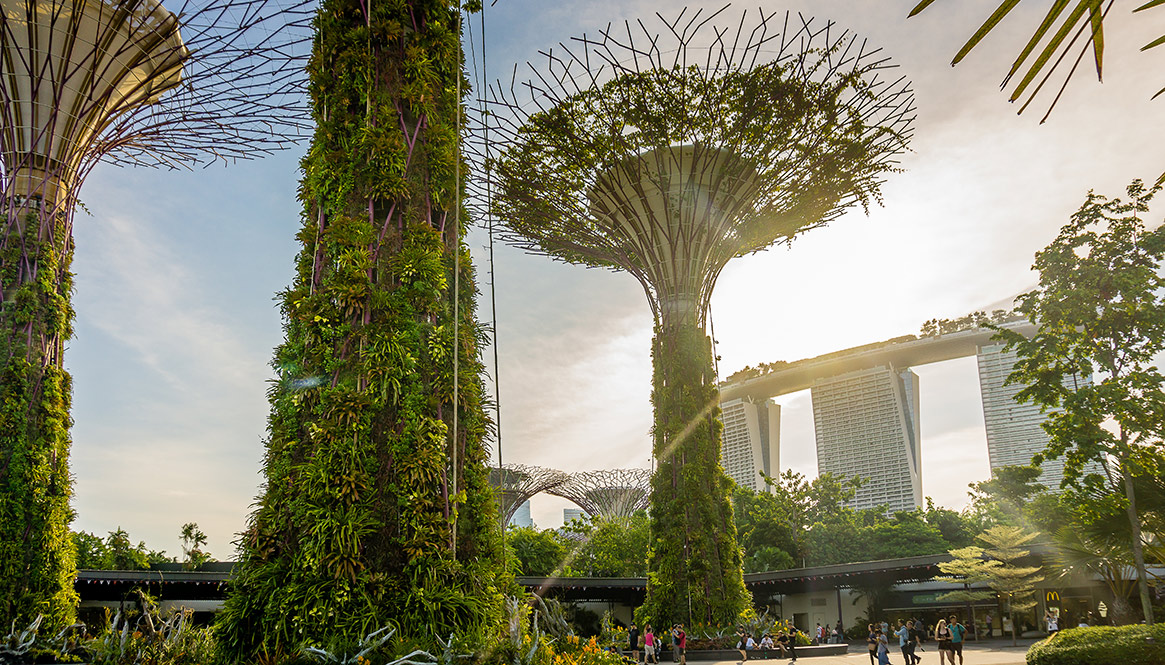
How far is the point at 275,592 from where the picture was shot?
6352 millimetres

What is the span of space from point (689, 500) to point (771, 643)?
3.99m

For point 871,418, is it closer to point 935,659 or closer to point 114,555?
point 935,659

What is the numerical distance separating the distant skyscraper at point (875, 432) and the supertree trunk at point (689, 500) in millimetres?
77467

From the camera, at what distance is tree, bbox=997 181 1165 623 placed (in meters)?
19.3

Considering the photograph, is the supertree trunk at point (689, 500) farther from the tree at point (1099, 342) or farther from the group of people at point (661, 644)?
the tree at point (1099, 342)

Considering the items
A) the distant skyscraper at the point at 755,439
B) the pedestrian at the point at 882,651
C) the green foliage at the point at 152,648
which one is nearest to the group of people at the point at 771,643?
the pedestrian at the point at 882,651

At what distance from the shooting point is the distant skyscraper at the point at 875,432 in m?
91.2

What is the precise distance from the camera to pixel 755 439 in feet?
320

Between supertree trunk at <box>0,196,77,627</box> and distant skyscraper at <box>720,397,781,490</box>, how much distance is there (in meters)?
87.8

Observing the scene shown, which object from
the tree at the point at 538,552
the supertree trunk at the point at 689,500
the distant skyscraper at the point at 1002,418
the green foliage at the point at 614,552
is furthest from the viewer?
the distant skyscraper at the point at 1002,418

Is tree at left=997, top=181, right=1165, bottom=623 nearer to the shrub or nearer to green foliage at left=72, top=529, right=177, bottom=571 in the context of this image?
the shrub

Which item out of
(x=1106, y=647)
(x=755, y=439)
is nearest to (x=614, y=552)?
(x=1106, y=647)

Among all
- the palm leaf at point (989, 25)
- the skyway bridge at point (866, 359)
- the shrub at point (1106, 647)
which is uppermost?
the skyway bridge at point (866, 359)

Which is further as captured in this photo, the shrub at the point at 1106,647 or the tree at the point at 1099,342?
the tree at the point at 1099,342
